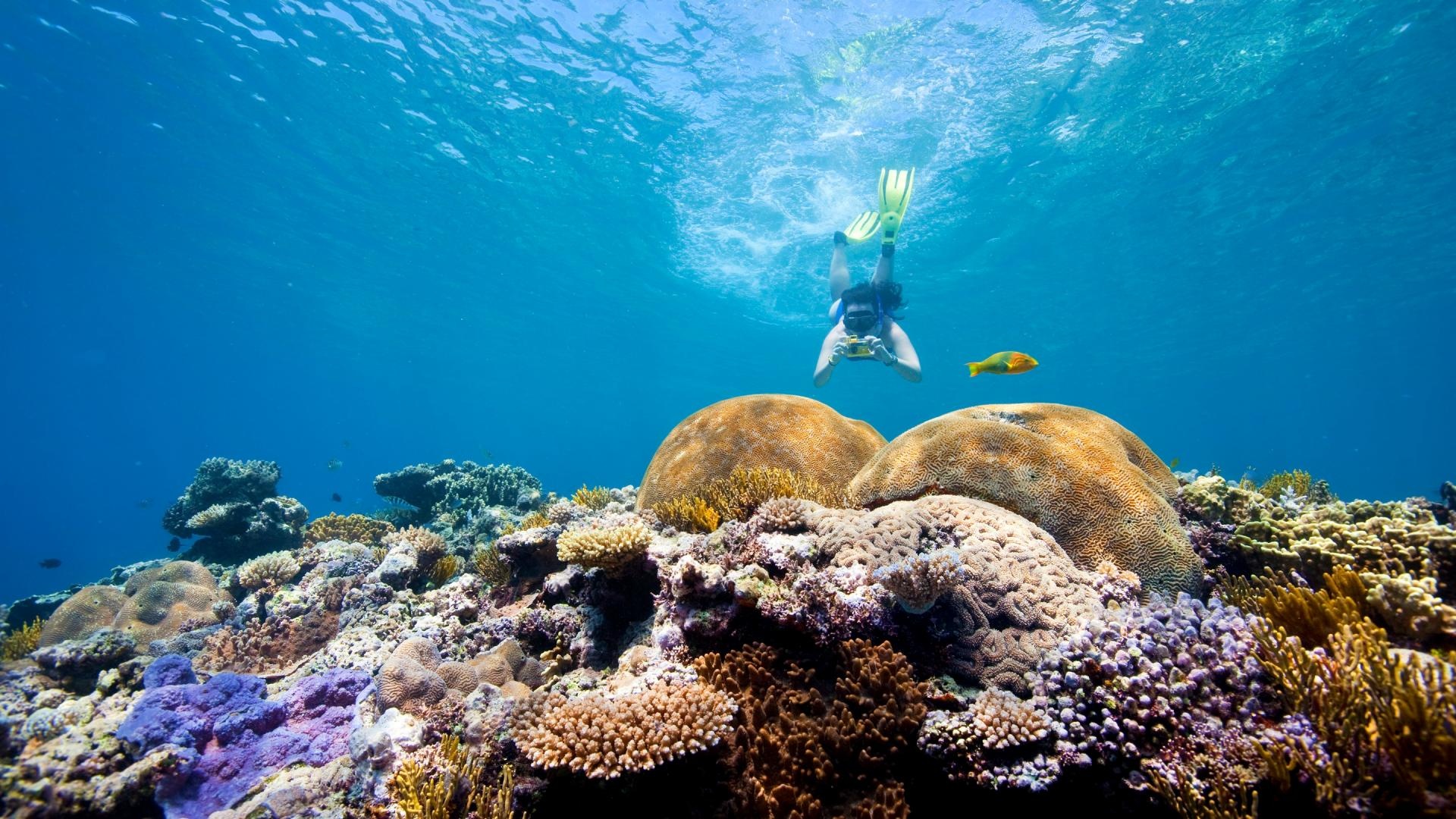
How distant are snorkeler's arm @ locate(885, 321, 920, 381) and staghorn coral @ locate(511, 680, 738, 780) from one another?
743 cm

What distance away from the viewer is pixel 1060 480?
5.29 meters

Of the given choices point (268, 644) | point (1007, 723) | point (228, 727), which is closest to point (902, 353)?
point (1007, 723)

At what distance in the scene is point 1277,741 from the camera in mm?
2537

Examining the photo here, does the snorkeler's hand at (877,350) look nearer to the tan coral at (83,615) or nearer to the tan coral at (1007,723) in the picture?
the tan coral at (1007,723)

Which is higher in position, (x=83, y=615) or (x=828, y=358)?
(x=828, y=358)

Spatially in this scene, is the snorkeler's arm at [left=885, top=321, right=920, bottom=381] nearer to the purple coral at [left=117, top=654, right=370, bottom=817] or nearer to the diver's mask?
the diver's mask

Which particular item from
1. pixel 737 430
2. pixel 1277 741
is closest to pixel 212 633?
pixel 737 430

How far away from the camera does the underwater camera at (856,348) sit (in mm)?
8211

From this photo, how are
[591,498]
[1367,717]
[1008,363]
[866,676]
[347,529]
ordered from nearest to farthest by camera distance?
[1367,717], [866,676], [1008,363], [591,498], [347,529]

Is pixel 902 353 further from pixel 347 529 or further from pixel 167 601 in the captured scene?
pixel 167 601

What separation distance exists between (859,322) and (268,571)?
10870 millimetres

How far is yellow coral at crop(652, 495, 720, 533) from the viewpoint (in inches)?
230

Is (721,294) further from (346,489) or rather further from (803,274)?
(346,489)

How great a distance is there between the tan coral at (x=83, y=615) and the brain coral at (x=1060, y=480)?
12.0m
